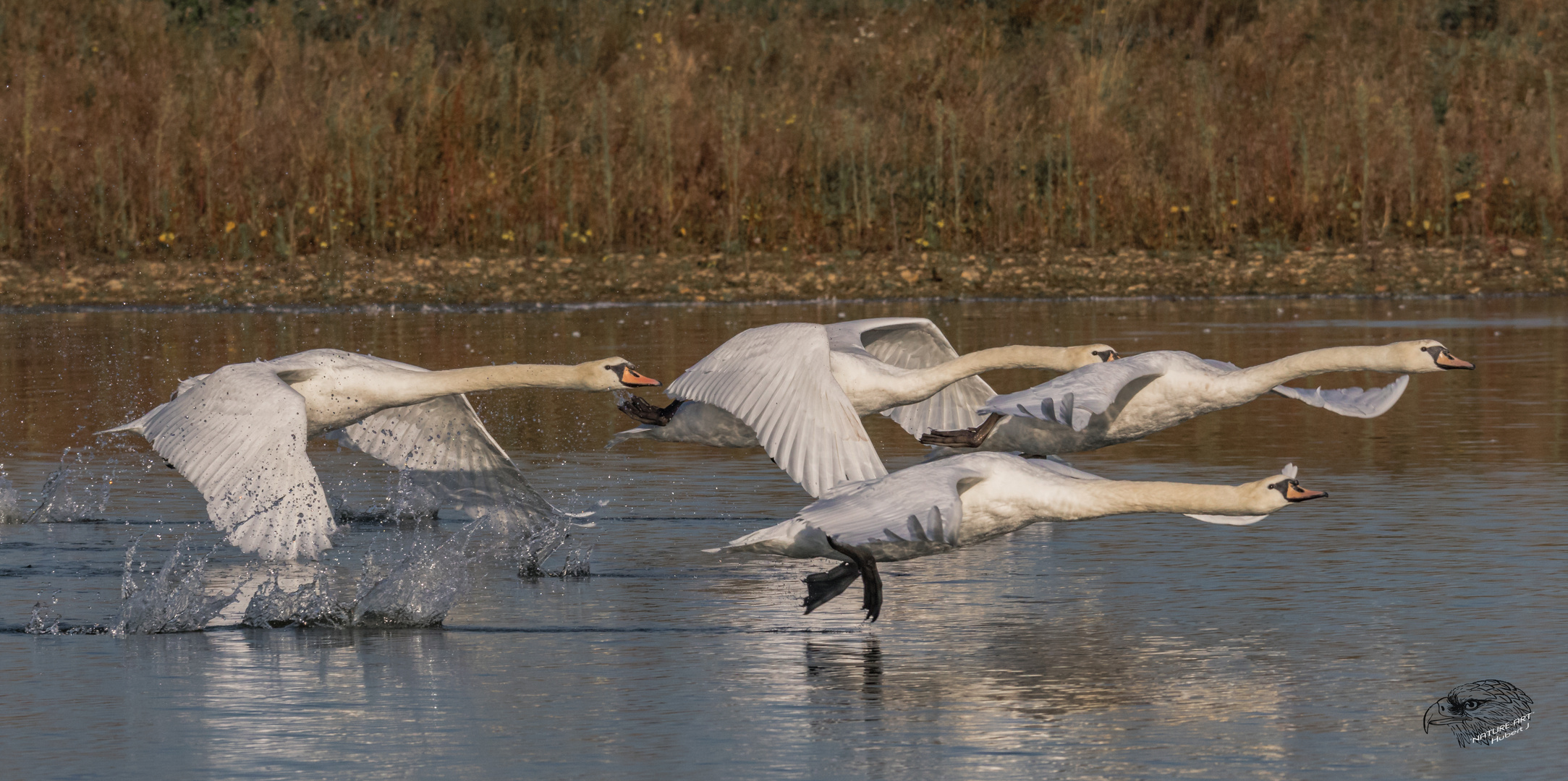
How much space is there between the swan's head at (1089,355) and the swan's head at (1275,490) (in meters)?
2.47

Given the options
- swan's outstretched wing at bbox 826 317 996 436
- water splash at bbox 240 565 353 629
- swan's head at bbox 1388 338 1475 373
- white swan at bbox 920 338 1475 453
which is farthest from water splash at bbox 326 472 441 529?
swan's head at bbox 1388 338 1475 373

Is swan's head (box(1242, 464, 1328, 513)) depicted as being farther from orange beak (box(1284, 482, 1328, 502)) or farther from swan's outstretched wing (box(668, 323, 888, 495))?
swan's outstretched wing (box(668, 323, 888, 495))

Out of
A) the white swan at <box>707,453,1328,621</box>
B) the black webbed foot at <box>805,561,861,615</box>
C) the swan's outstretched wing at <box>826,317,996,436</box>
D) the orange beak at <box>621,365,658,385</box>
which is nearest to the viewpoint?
the white swan at <box>707,453,1328,621</box>

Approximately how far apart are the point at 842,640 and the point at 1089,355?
2.90 metres

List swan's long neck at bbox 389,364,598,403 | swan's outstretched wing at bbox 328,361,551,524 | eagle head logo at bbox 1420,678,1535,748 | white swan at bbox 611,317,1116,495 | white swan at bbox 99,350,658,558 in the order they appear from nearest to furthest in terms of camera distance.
Result: eagle head logo at bbox 1420,678,1535,748 < white swan at bbox 99,350,658,558 < white swan at bbox 611,317,1116,495 < swan's long neck at bbox 389,364,598,403 < swan's outstretched wing at bbox 328,361,551,524

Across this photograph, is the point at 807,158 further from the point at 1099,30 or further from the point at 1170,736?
the point at 1170,736

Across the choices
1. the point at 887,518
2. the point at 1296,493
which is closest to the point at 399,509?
the point at 887,518

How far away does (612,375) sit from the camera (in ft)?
29.7

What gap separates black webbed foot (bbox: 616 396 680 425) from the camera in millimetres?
10227

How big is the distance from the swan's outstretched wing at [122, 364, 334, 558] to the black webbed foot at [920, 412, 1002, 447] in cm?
264

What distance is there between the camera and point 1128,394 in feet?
29.7

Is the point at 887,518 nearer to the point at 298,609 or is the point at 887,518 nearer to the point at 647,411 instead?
the point at 298,609

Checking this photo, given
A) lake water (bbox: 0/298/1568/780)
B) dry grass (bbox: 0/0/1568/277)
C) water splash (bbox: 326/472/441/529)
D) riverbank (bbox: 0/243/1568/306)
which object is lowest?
lake water (bbox: 0/298/1568/780)

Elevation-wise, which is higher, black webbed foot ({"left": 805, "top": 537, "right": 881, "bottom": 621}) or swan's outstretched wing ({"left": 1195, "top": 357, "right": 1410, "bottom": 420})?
swan's outstretched wing ({"left": 1195, "top": 357, "right": 1410, "bottom": 420})
